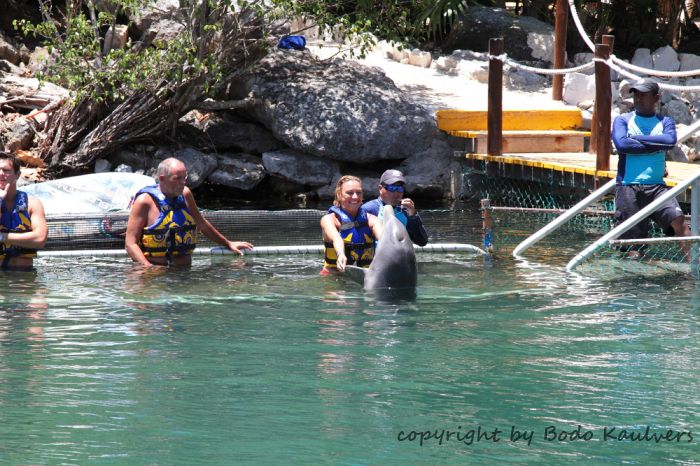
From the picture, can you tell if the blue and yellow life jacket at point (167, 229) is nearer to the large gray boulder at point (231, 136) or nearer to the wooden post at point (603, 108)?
the wooden post at point (603, 108)

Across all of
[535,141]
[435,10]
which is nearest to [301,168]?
[535,141]

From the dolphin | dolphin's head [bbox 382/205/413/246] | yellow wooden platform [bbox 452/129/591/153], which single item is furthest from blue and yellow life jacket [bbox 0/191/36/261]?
yellow wooden platform [bbox 452/129/591/153]

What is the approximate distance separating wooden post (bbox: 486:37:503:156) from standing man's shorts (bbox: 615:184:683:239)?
5052 mm

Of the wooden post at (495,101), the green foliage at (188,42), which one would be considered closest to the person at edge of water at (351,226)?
the green foliage at (188,42)

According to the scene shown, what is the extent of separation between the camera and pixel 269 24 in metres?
15.3

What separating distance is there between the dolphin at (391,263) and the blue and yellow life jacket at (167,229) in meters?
1.50

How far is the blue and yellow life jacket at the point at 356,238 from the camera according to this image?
28.6 feet

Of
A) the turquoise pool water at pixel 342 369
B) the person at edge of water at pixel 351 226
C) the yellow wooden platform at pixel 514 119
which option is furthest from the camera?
the yellow wooden platform at pixel 514 119

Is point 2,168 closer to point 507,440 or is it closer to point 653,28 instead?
point 507,440

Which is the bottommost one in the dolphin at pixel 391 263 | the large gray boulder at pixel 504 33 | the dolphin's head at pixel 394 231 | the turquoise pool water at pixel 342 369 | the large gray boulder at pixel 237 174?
the turquoise pool water at pixel 342 369

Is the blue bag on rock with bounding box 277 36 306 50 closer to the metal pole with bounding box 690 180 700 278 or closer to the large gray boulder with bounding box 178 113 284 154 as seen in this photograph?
the large gray boulder with bounding box 178 113 284 154

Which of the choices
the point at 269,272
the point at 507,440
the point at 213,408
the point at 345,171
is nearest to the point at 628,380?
the point at 507,440

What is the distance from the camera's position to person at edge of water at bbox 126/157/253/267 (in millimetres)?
9023

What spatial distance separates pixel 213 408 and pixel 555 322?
113 inches
